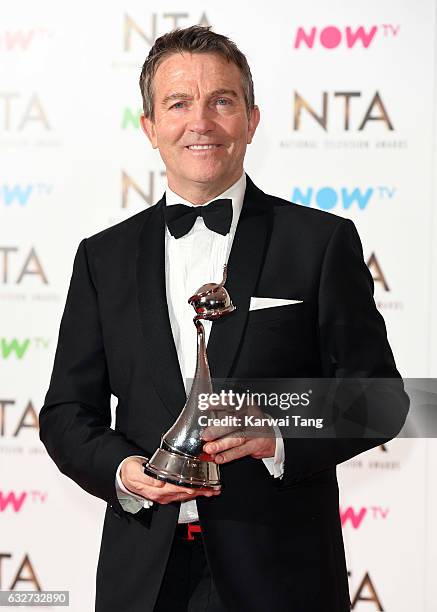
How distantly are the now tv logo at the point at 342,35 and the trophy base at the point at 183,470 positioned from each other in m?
1.42

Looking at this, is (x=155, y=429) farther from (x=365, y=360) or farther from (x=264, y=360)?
(x=365, y=360)

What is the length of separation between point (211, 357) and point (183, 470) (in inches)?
9.0

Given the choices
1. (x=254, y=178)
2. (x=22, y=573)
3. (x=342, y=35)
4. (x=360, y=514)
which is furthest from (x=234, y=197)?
(x=22, y=573)

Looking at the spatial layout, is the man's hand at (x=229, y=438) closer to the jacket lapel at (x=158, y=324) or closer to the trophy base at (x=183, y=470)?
the trophy base at (x=183, y=470)

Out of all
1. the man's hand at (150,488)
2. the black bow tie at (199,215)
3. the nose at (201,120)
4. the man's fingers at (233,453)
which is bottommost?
the man's hand at (150,488)

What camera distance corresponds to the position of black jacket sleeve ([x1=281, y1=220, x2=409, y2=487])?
58.8 inches

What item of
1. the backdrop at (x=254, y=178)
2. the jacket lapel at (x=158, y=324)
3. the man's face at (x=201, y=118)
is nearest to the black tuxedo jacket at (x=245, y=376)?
the jacket lapel at (x=158, y=324)

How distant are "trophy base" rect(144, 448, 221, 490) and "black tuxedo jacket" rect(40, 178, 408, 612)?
119 mm

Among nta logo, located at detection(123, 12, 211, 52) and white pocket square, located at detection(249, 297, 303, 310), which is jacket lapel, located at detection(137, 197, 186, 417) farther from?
nta logo, located at detection(123, 12, 211, 52)

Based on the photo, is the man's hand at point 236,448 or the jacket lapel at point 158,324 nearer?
the man's hand at point 236,448

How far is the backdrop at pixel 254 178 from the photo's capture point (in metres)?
2.40

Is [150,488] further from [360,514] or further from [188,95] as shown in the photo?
[360,514]

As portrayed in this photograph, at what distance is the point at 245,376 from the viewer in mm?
1512

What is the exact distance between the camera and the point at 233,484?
1.51 m
